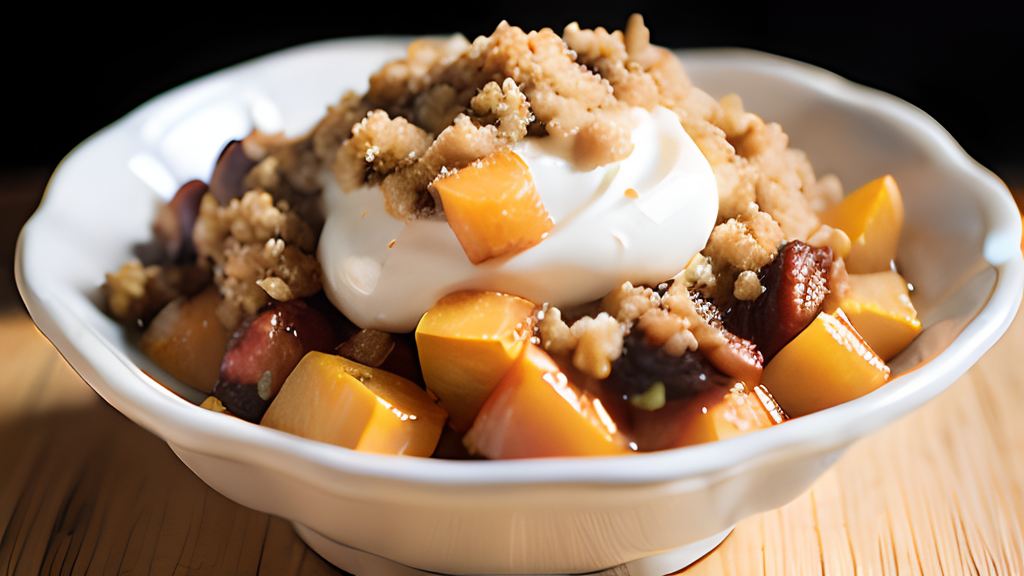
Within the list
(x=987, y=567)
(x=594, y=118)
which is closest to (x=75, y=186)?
(x=594, y=118)

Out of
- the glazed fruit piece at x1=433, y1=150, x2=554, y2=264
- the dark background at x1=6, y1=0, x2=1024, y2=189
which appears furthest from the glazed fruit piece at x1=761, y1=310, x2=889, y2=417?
the dark background at x1=6, y1=0, x2=1024, y2=189

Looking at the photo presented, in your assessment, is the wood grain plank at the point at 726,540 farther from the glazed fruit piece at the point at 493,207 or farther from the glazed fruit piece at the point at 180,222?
the glazed fruit piece at the point at 493,207

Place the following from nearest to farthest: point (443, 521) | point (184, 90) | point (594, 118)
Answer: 1. point (443, 521)
2. point (594, 118)
3. point (184, 90)

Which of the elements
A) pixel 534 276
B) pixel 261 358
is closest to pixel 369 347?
pixel 261 358

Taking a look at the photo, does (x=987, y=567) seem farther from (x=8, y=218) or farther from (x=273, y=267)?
(x=8, y=218)

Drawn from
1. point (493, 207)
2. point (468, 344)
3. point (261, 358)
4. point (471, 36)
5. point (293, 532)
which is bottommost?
point (293, 532)

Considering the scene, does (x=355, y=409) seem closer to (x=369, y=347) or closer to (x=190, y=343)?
(x=369, y=347)

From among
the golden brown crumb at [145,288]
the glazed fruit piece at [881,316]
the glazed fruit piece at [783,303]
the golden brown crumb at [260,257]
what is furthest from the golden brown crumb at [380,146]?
the glazed fruit piece at [881,316]
